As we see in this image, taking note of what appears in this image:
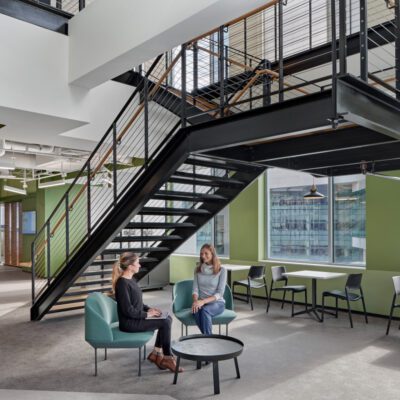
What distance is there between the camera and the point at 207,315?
5.02 meters

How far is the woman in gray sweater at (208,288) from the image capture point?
5.03m

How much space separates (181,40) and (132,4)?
32.1 inches

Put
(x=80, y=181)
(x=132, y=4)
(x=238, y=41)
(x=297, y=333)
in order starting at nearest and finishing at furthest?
(x=132, y=4) < (x=297, y=333) < (x=238, y=41) < (x=80, y=181)

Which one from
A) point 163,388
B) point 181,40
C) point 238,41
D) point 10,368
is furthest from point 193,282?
point 238,41

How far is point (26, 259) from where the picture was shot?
49.1 feet

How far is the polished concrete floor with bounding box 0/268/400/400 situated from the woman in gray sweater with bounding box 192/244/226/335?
1.93 ft

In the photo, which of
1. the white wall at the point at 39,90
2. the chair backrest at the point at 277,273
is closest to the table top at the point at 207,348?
the white wall at the point at 39,90

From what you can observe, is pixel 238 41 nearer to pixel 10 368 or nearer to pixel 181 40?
Result: pixel 181 40

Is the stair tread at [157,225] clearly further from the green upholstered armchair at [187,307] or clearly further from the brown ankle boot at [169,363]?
the brown ankle boot at [169,363]

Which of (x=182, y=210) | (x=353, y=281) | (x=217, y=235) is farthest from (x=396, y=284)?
(x=217, y=235)

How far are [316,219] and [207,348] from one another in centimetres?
538

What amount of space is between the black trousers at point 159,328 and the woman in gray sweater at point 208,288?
1.58ft

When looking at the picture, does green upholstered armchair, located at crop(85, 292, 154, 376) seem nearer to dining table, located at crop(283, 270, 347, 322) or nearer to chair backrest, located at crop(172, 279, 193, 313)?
chair backrest, located at crop(172, 279, 193, 313)

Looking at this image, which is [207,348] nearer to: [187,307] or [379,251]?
[187,307]
